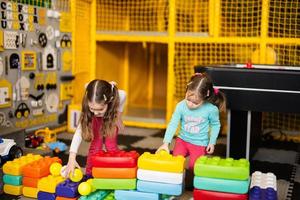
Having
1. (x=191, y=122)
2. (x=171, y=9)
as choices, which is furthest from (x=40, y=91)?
(x=191, y=122)

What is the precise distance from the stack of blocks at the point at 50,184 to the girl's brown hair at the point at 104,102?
280 mm

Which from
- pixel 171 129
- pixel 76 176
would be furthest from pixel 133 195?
pixel 171 129

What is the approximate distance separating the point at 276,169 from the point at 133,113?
262cm

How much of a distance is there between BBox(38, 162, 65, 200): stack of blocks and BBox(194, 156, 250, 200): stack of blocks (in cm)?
88

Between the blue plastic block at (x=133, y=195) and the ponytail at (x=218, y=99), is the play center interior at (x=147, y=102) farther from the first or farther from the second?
the ponytail at (x=218, y=99)

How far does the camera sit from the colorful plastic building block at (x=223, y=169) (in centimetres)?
236

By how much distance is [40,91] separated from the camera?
15.0 ft

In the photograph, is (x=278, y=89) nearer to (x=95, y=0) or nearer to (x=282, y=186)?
(x=282, y=186)

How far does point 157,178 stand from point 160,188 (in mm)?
58

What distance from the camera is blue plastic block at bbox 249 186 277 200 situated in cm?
241

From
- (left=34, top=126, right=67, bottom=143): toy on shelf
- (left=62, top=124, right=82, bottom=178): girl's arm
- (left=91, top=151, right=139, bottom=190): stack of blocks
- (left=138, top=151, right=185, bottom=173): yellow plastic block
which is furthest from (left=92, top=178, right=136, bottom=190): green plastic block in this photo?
(left=34, top=126, right=67, bottom=143): toy on shelf

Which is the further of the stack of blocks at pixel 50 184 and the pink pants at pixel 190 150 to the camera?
the pink pants at pixel 190 150

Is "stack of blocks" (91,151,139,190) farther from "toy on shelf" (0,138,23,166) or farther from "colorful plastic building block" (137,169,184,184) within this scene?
"toy on shelf" (0,138,23,166)

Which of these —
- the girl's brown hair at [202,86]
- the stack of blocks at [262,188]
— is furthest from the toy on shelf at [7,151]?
the stack of blocks at [262,188]
